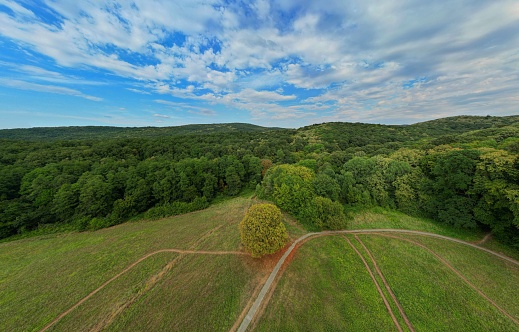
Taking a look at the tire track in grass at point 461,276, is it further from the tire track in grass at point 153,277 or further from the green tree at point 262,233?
the tire track in grass at point 153,277

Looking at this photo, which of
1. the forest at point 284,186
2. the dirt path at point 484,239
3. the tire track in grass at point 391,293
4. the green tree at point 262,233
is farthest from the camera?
the forest at point 284,186

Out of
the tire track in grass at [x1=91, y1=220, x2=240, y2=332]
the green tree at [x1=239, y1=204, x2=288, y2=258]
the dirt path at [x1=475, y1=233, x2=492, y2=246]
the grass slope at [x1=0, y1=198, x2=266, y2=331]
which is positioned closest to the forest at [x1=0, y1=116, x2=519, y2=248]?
the dirt path at [x1=475, y1=233, x2=492, y2=246]

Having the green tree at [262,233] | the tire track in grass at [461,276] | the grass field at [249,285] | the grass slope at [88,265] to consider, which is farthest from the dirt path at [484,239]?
the grass slope at [88,265]

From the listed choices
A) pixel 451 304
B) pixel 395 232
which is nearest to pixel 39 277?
pixel 451 304

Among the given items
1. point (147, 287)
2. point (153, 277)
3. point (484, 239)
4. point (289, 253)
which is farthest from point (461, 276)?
point (153, 277)

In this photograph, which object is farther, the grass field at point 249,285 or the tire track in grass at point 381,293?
the grass field at point 249,285

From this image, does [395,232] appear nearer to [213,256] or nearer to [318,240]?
[318,240]

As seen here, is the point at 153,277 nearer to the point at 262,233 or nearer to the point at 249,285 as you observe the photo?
the point at 249,285
